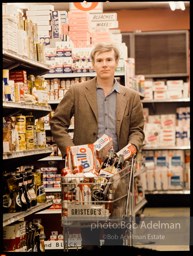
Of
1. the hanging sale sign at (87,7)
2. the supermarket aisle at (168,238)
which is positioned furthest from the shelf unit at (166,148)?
the hanging sale sign at (87,7)

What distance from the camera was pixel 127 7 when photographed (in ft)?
37.8

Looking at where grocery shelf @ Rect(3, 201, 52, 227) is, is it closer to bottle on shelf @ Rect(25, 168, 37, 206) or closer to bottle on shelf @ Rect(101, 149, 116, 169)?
bottle on shelf @ Rect(25, 168, 37, 206)

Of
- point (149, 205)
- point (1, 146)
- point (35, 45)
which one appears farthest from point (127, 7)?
point (1, 146)

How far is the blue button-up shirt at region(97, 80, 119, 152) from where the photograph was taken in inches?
190

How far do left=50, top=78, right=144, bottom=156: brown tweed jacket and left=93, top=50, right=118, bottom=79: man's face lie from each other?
0.63ft

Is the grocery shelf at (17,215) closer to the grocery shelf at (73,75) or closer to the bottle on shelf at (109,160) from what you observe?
the bottle on shelf at (109,160)

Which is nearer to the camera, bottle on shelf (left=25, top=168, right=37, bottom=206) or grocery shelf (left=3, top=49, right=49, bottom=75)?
grocery shelf (left=3, top=49, right=49, bottom=75)

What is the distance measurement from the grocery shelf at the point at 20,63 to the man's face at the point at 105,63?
610mm

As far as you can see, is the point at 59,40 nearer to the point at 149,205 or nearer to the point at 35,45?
the point at 35,45

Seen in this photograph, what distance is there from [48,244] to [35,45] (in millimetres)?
2028

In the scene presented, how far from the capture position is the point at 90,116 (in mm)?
4855

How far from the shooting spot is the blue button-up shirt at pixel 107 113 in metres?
4.83

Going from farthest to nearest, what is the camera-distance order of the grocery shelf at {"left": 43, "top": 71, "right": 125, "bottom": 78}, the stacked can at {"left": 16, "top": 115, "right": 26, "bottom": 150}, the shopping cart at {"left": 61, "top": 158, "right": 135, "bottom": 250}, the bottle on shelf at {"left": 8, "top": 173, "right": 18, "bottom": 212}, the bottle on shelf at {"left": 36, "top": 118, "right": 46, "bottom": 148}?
the grocery shelf at {"left": 43, "top": 71, "right": 125, "bottom": 78}, the bottle on shelf at {"left": 36, "top": 118, "right": 46, "bottom": 148}, the stacked can at {"left": 16, "top": 115, "right": 26, "bottom": 150}, the bottle on shelf at {"left": 8, "top": 173, "right": 18, "bottom": 212}, the shopping cart at {"left": 61, "top": 158, "right": 135, "bottom": 250}

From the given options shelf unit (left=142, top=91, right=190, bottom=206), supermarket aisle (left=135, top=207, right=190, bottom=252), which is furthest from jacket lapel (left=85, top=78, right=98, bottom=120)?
shelf unit (left=142, top=91, right=190, bottom=206)
